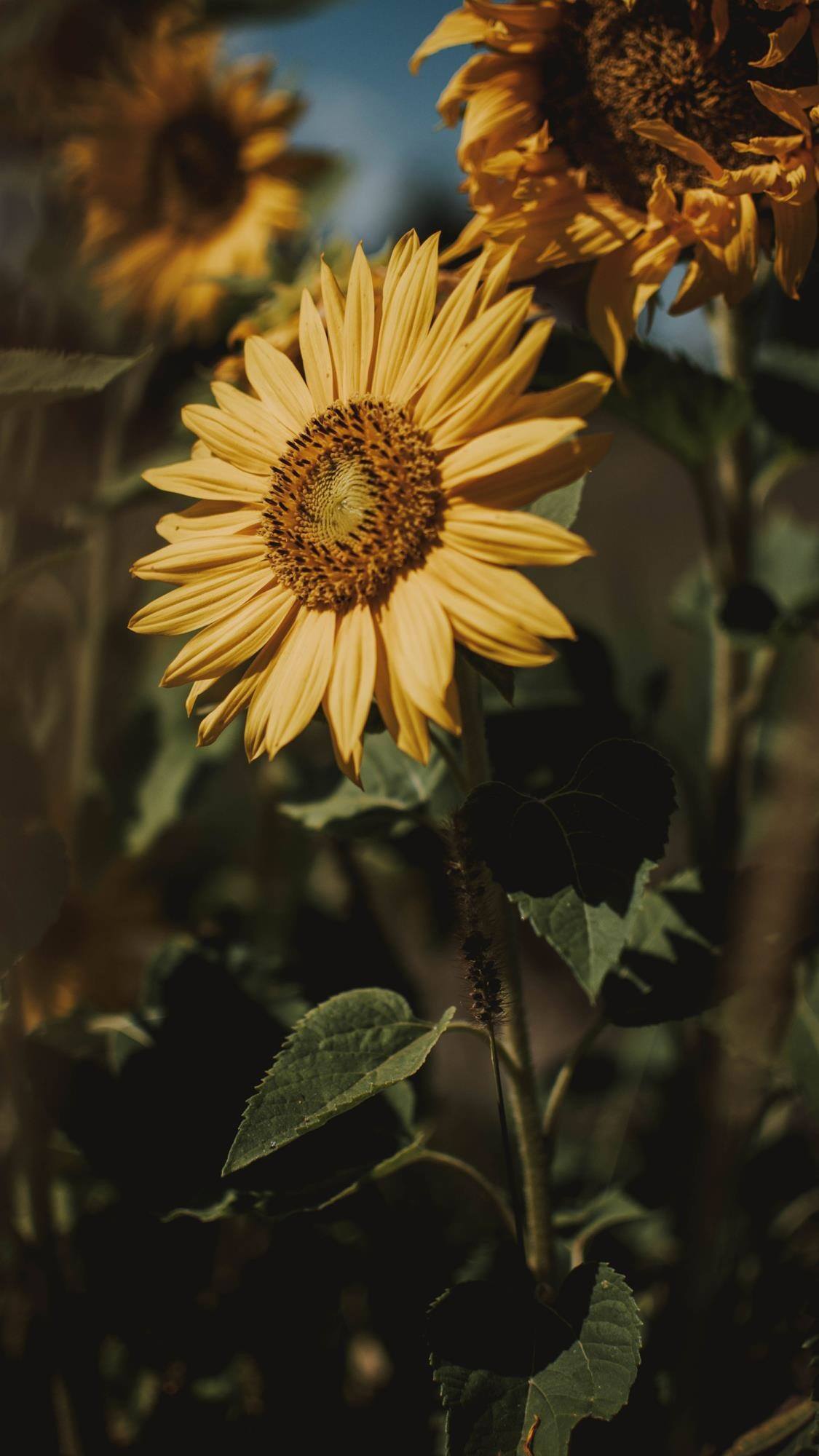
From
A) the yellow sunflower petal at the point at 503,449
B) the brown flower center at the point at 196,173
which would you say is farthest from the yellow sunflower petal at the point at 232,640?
the brown flower center at the point at 196,173

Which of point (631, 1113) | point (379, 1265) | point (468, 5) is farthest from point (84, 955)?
point (468, 5)

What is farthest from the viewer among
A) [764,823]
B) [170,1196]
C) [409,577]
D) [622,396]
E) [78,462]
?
[78,462]

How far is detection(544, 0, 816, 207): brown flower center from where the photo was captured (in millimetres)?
615

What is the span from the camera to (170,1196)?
2.09 ft

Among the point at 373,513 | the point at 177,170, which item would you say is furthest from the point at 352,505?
the point at 177,170

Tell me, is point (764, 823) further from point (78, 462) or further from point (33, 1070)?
point (78, 462)

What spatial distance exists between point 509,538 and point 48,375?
253 mm

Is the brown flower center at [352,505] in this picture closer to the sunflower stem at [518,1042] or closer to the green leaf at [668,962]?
the sunflower stem at [518,1042]

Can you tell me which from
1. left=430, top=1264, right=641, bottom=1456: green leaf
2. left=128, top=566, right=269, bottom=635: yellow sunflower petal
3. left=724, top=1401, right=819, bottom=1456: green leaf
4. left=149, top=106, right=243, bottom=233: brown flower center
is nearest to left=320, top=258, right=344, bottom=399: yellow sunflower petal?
left=128, top=566, right=269, bottom=635: yellow sunflower petal

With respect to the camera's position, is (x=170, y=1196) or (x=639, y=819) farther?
(x=170, y=1196)

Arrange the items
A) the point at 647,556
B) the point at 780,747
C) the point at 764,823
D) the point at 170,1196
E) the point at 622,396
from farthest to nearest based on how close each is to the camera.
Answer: the point at 647,556 < the point at 780,747 < the point at 764,823 < the point at 622,396 < the point at 170,1196

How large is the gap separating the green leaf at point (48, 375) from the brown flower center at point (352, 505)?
0.10 meters

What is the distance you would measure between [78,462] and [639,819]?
54.9 inches

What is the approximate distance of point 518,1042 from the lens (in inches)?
23.4
